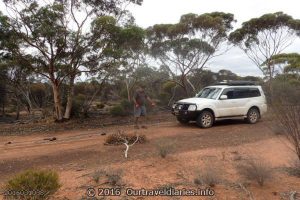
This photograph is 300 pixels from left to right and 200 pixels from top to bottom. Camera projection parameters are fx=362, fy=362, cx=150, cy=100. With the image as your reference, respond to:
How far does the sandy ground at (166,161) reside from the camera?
754 cm

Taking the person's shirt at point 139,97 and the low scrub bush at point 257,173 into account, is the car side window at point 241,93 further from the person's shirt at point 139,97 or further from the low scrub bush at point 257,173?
the low scrub bush at point 257,173

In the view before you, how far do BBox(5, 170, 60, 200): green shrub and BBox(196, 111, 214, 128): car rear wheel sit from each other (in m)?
9.45

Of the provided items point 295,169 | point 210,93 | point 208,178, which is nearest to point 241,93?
point 210,93

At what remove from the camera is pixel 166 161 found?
30.6 ft

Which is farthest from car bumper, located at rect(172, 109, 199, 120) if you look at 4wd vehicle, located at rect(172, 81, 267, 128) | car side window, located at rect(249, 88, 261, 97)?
car side window, located at rect(249, 88, 261, 97)

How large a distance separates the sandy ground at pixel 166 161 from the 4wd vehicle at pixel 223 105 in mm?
1002

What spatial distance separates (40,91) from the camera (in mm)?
38781

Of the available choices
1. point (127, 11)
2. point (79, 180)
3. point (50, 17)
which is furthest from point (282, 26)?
point (79, 180)

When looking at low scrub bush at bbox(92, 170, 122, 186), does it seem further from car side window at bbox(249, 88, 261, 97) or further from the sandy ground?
car side window at bbox(249, 88, 261, 97)

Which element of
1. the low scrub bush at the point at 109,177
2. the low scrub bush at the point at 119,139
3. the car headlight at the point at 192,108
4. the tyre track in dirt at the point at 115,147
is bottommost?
the low scrub bush at the point at 109,177

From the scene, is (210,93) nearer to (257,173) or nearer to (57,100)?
(57,100)

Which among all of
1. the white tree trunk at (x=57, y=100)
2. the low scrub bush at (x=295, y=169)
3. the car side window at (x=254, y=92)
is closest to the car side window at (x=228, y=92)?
the car side window at (x=254, y=92)

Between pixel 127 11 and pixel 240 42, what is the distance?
43.9 feet

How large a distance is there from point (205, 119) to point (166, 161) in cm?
636
